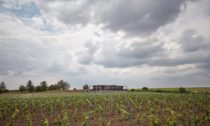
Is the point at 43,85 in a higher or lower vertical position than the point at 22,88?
higher

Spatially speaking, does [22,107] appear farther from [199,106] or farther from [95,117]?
[199,106]

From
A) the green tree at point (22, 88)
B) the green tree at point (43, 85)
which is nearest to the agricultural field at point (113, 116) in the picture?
the green tree at point (43, 85)

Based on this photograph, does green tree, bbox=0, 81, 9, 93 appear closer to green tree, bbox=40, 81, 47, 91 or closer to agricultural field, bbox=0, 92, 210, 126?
green tree, bbox=40, 81, 47, 91

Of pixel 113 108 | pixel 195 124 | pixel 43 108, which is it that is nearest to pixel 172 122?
pixel 195 124

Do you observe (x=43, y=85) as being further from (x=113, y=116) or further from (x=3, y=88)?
(x=113, y=116)

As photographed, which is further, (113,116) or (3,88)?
(3,88)

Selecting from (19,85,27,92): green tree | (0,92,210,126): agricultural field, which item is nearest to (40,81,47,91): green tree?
(19,85,27,92): green tree

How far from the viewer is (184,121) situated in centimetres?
1341

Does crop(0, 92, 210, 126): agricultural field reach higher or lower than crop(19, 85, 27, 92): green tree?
lower

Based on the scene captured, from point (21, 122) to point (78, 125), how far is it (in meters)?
5.73

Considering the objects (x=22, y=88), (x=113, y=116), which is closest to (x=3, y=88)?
(x=22, y=88)

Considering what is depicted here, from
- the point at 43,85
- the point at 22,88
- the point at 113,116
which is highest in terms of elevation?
the point at 43,85

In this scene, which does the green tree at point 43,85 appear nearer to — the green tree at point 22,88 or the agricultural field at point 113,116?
the green tree at point 22,88

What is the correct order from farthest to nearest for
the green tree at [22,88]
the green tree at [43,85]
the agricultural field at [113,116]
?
the green tree at [22,88]
the green tree at [43,85]
the agricultural field at [113,116]
